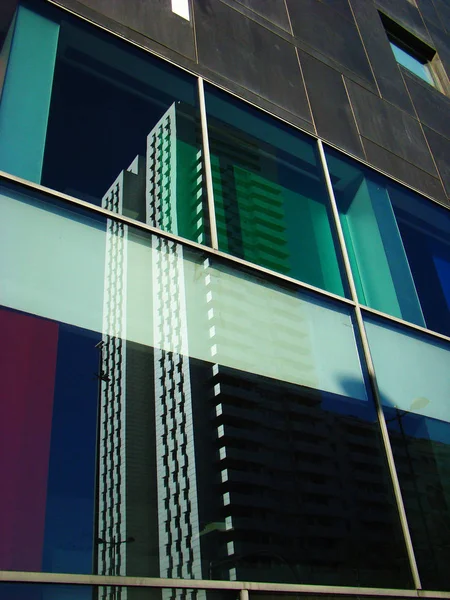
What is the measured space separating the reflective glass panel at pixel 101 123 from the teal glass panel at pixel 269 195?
A: 28 cm

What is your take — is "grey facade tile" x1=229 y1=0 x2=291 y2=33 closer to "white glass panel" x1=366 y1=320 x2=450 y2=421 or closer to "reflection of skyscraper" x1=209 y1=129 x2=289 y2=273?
"reflection of skyscraper" x1=209 y1=129 x2=289 y2=273

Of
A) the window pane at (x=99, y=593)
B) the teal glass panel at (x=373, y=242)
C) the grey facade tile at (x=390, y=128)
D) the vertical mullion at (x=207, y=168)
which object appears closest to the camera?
the window pane at (x=99, y=593)

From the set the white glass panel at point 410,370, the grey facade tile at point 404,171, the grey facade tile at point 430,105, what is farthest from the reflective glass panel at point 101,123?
the grey facade tile at point 430,105

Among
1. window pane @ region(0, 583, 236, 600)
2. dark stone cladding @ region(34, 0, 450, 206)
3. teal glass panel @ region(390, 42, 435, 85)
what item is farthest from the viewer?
teal glass panel @ region(390, 42, 435, 85)

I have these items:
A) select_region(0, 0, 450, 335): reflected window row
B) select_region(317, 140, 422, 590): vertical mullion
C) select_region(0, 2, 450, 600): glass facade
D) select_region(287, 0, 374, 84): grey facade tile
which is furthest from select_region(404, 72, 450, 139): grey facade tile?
select_region(0, 2, 450, 600): glass facade

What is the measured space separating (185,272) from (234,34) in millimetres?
3654

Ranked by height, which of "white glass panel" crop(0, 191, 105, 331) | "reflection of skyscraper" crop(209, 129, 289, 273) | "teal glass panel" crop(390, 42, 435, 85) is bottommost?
"white glass panel" crop(0, 191, 105, 331)

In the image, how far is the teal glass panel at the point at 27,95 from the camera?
175 inches

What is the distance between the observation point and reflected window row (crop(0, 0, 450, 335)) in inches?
190

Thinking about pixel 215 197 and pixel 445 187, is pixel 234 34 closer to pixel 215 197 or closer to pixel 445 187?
pixel 215 197

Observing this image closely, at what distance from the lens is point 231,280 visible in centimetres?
502

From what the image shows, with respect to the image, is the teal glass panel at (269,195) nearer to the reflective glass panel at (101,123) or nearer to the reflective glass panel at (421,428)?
the reflective glass panel at (101,123)

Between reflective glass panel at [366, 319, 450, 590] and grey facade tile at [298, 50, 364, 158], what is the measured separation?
2647 mm

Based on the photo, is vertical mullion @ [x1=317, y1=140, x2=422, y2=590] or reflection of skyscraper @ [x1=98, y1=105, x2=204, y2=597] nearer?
reflection of skyscraper @ [x1=98, y1=105, x2=204, y2=597]
